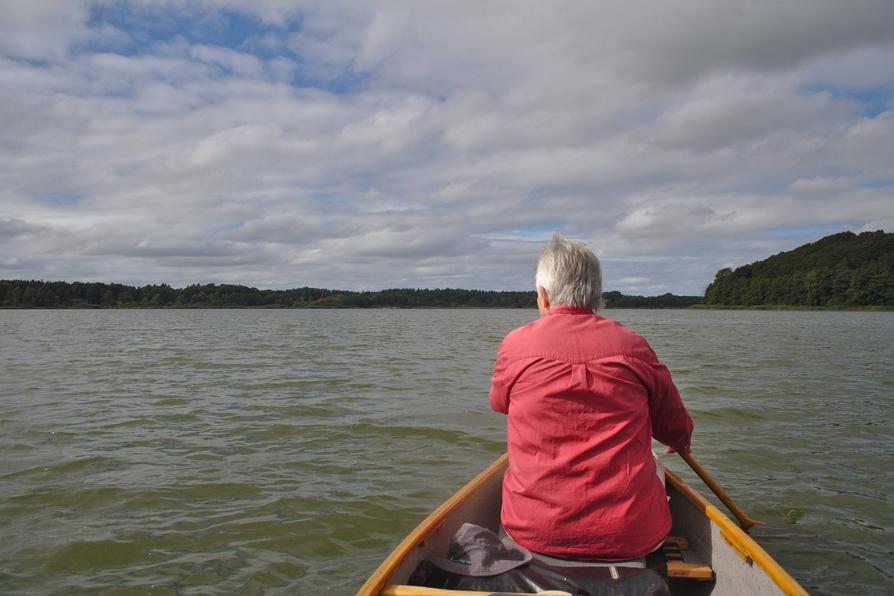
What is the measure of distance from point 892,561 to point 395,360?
18114 millimetres

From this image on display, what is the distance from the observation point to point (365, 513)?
687 cm

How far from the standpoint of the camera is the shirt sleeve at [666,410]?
3256 millimetres

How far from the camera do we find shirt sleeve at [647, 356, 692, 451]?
3.26 meters

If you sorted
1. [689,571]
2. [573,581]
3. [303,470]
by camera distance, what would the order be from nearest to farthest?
[573,581] < [689,571] < [303,470]

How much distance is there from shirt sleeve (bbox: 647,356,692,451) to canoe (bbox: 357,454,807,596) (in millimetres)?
831

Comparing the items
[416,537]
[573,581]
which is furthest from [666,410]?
[416,537]

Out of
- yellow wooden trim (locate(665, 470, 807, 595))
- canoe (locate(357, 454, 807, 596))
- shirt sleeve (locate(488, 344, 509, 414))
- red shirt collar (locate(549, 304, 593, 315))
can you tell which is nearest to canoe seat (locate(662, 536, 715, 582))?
canoe (locate(357, 454, 807, 596))

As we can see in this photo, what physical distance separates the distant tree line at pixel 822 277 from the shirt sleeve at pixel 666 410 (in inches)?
5427

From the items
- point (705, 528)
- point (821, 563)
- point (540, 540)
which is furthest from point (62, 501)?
point (821, 563)

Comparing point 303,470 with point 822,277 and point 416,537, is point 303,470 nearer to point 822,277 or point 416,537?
point 416,537

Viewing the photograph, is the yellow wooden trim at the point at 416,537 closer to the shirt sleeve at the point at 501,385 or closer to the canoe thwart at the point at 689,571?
the shirt sleeve at the point at 501,385

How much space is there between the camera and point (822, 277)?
129 meters

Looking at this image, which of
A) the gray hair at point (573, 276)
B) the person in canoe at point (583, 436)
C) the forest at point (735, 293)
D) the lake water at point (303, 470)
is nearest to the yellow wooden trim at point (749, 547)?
the person in canoe at point (583, 436)

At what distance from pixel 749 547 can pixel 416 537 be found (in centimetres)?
204
